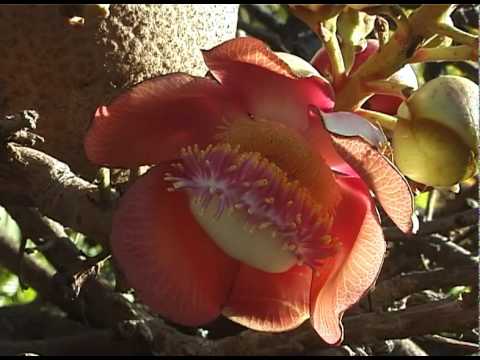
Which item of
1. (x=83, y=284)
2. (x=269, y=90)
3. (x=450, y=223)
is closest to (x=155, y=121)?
(x=269, y=90)

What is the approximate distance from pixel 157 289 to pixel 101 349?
14.9 inches

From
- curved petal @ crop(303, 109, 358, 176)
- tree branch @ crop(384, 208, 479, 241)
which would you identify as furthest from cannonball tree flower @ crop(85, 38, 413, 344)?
tree branch @ crop(384, 208, 479, 241)

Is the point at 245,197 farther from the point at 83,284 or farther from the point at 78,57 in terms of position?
the point at 83,284

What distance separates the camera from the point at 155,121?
30.5 inches

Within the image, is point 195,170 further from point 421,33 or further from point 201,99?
point 421,33

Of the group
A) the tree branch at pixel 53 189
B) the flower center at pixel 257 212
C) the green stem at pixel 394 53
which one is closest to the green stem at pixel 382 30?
the green stem at pixel 394 53

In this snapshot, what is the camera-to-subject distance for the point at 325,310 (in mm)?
723

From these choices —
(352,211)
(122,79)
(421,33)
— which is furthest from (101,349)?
(421,33)

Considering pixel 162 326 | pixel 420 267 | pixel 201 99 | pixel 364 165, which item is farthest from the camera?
pixel 420 267

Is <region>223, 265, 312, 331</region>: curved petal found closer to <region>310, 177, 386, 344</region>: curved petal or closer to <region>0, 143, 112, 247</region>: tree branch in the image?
<region>310, 177, 386, 344</region>: curved petal

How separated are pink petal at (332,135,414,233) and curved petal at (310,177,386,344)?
0.03 metres

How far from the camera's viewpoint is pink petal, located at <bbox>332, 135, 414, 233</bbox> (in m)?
0.67

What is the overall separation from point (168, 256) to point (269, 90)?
0.14m

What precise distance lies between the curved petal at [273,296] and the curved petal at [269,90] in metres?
0.11
